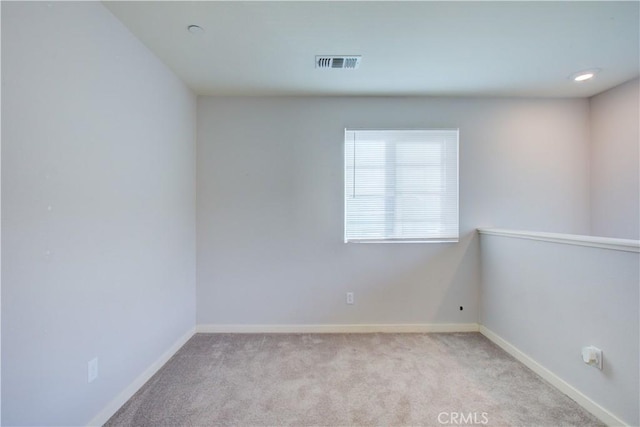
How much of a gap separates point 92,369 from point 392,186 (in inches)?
112

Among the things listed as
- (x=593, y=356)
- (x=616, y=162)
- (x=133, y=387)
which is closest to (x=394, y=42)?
(x=593, y=356)

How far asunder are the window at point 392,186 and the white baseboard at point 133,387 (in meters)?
1.98

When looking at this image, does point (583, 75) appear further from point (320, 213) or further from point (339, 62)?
point (320, 213)

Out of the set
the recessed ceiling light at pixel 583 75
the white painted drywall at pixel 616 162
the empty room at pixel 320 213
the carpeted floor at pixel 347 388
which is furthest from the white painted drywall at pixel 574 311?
the recessed ceiling light at pixel 583 75

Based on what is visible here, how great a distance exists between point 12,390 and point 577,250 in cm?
328

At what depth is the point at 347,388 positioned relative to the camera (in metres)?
2.04

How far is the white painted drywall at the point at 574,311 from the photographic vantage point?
64.2 inches

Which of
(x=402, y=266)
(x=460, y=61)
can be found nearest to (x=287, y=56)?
(x=460, y=61)

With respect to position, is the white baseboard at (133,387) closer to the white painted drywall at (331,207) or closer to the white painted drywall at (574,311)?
the white painted drywall at (331,207)

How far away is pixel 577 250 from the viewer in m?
1.95

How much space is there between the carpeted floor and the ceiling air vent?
2.56 meters

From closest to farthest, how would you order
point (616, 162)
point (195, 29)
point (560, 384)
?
point (195, 29), point (560, 384), point (616, 162)

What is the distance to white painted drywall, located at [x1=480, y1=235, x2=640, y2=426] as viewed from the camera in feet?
5.35

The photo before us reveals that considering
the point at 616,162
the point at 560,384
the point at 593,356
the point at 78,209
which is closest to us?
the point at 78,209
